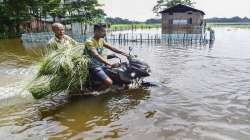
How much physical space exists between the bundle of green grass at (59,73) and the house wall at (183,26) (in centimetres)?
3334

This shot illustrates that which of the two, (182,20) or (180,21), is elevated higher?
(182,20)

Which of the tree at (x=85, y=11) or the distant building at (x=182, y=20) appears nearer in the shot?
the distant building at (x=182, y=20)

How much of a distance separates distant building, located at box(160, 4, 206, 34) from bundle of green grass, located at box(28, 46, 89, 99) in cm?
3305

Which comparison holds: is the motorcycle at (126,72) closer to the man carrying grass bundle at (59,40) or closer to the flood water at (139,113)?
the flood water at (139,113)

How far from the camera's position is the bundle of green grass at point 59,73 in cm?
746

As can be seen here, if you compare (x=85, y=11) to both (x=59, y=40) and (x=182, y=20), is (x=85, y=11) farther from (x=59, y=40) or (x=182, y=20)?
(x=59, y=40)

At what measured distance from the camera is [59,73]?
7539 millimetres

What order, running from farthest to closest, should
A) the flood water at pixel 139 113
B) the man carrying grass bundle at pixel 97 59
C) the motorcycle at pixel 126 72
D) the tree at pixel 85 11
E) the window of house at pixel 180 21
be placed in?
the tree at pixel 85 11 → the window of house at pixel 180 21 → the motorcycle at pixel 126 72 → the man carrying grass bundle at pixel 97 59 → the flood water at pixel 139 113

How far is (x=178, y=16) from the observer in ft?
133

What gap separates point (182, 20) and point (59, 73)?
113 ft

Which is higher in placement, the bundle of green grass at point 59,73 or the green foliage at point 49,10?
the green foliage at point 49,10

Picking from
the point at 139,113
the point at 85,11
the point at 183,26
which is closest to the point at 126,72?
the point at 139,113

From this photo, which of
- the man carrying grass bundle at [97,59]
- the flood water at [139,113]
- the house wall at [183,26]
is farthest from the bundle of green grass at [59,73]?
the house wall at [183,26]

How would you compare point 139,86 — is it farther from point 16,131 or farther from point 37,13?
point 37,13
